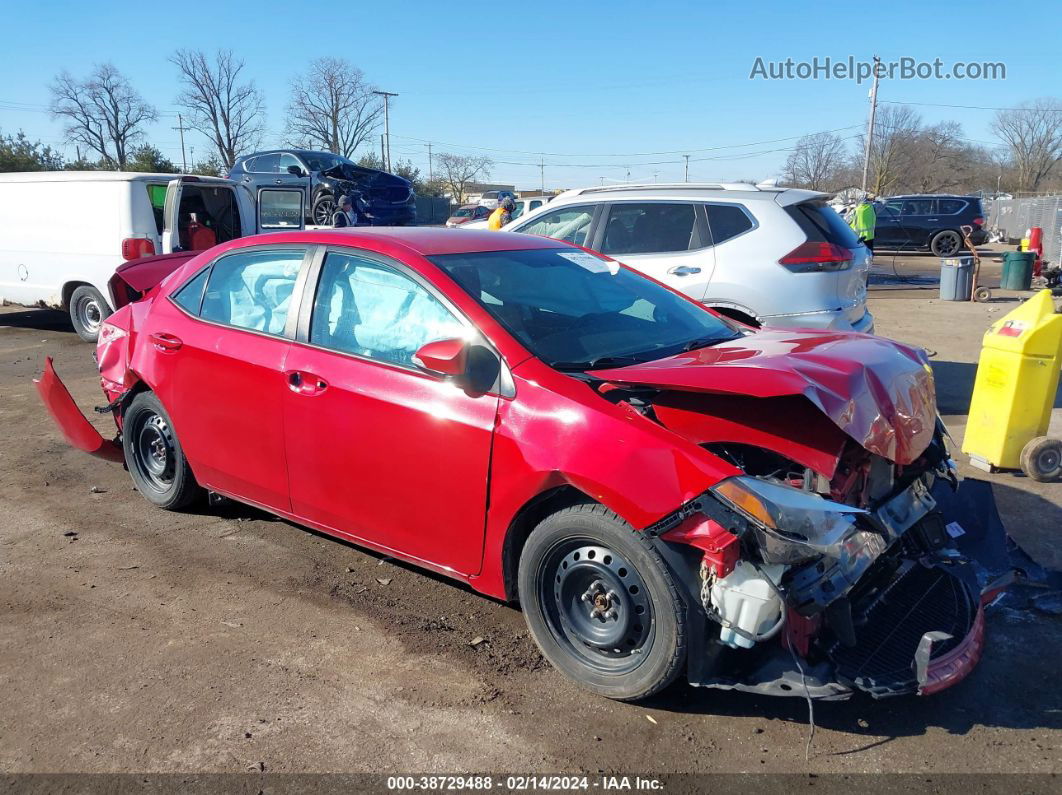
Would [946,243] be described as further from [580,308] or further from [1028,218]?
[580,308]

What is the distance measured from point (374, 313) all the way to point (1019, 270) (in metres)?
17.0

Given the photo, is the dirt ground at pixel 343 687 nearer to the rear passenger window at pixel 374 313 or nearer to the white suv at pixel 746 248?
the rear passenger window at pixel 374 313

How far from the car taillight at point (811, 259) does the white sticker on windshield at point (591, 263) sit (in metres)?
2.56

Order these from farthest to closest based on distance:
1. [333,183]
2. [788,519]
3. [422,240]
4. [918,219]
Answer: [918,219] → [333,183] → [422,240] → [788,519]

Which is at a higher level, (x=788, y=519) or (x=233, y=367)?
(x=233, y=367)

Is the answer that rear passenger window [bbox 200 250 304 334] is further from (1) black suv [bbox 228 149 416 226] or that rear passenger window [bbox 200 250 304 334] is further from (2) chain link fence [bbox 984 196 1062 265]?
(2) chain link fence [bbox 984 196 1062 265]

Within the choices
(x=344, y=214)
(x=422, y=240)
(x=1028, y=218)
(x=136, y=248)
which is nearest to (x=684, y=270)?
(x=422, y=240)

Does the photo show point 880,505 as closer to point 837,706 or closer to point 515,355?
point 837,706

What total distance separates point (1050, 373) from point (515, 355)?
395cm

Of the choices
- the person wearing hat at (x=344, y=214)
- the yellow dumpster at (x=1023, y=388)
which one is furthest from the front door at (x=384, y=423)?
the person wearing hat at (x=344, y=214)

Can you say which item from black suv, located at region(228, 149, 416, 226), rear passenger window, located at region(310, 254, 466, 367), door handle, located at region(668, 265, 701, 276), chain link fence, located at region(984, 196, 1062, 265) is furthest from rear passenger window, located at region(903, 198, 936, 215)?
rear passenger window, located at region(310, 254, 466, 367)

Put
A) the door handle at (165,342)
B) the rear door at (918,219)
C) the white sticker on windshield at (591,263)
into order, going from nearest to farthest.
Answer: the white sticker on windshield at (591,263)
the door handle at (165,342)
the rear door at (918,219)

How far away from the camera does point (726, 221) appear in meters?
6.71

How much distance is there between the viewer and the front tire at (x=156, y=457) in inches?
186
